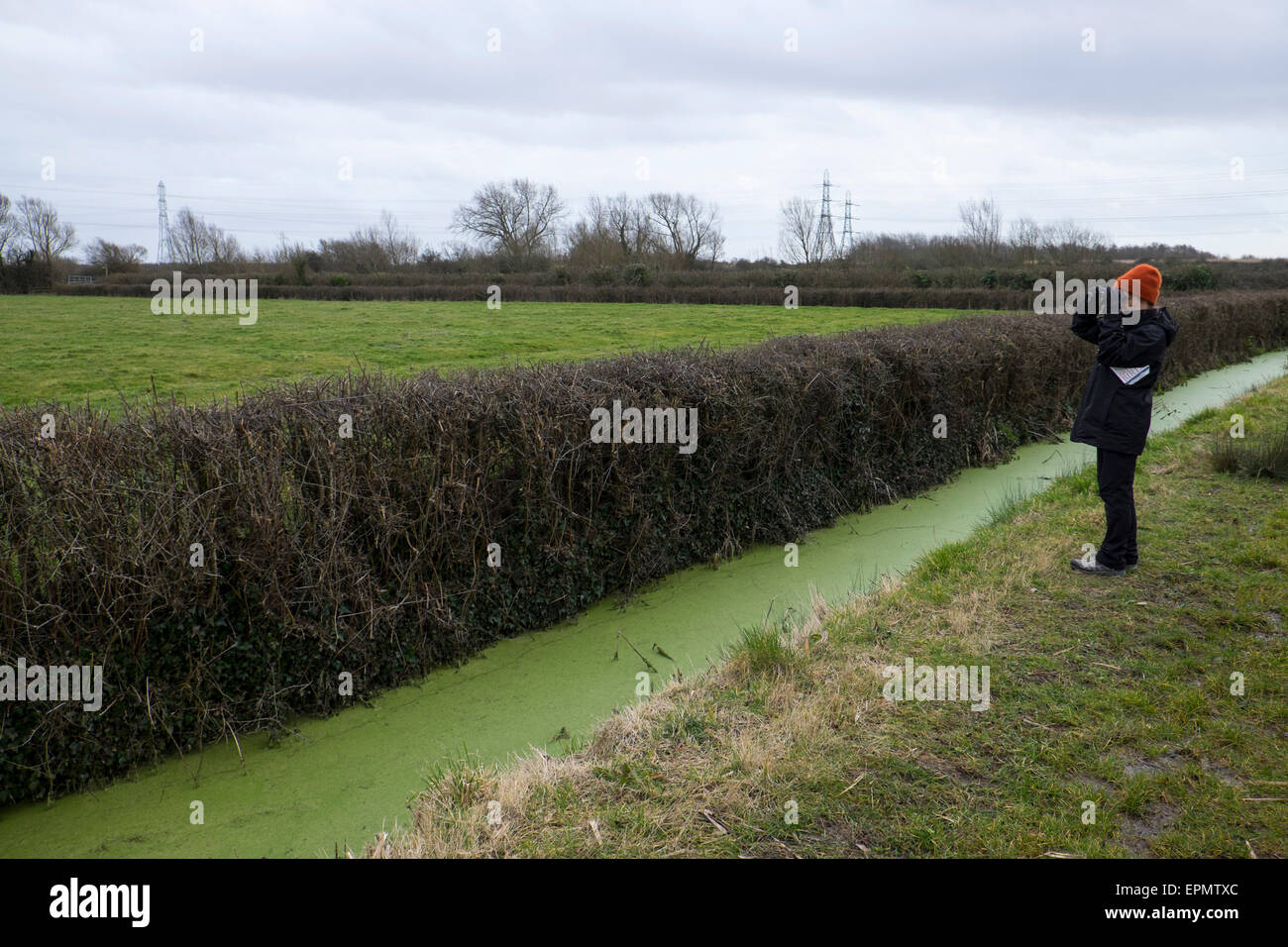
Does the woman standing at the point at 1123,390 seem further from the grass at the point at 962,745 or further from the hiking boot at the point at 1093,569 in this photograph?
the grass at the point at 962,745

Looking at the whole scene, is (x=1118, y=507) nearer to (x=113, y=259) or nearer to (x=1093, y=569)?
(x=1093, y=569)

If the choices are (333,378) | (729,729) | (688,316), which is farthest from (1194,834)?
(688,316)

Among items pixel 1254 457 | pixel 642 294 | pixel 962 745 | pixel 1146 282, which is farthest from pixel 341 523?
pixel 642 294

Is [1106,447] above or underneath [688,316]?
underneath

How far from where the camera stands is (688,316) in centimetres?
3102

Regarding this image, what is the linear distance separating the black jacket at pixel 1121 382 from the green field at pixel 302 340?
365 centimetres

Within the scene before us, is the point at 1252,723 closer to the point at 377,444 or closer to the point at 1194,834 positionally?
the point at 1194,834

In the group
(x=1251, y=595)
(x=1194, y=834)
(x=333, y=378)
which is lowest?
(x=1194, y=834)

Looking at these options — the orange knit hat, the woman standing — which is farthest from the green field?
the orange knit hat

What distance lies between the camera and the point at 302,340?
70.6 feet

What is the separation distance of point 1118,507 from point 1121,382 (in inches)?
36.2

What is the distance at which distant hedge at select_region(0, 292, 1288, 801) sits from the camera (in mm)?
4125

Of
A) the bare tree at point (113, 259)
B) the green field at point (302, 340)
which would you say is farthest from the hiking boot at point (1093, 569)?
the bare tree at point (113, 259)

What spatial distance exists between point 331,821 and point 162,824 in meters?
0.78
